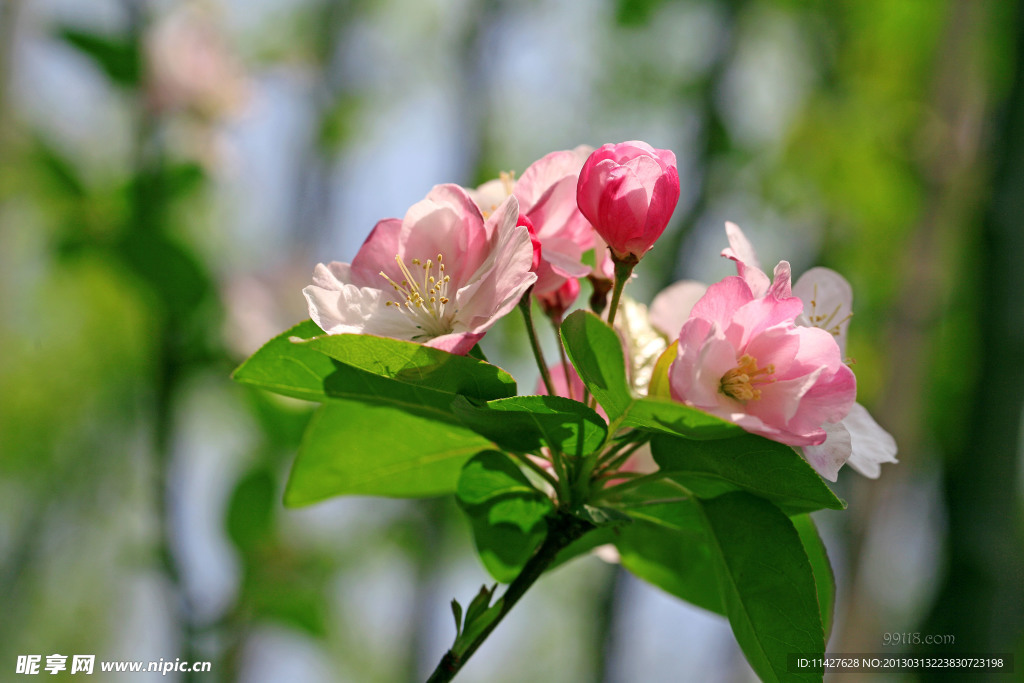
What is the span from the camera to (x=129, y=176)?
242cm

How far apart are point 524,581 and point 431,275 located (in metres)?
0.40

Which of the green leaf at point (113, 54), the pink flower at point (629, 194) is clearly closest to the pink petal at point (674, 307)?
the pink flower at point (629, 194)

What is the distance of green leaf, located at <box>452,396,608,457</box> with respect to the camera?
72 cm

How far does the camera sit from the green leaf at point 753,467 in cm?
72

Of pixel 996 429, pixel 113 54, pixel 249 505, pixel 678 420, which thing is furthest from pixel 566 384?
pixel 996 429

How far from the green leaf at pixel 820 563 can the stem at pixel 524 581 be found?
35 centimetres

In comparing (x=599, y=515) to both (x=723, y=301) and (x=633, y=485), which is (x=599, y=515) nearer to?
(x=633, y=485)

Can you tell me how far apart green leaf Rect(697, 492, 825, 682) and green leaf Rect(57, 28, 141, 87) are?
240 cm

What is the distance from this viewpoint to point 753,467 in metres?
0.75

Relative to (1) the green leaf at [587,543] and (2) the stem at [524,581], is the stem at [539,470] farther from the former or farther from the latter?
(1) the green leaf at [587,543]

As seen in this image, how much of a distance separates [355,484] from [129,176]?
188 centimetres

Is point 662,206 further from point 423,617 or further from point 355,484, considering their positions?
point 423,617

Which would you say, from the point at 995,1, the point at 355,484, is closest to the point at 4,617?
the point at 355,484

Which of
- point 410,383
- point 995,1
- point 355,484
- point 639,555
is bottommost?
point 639,555
